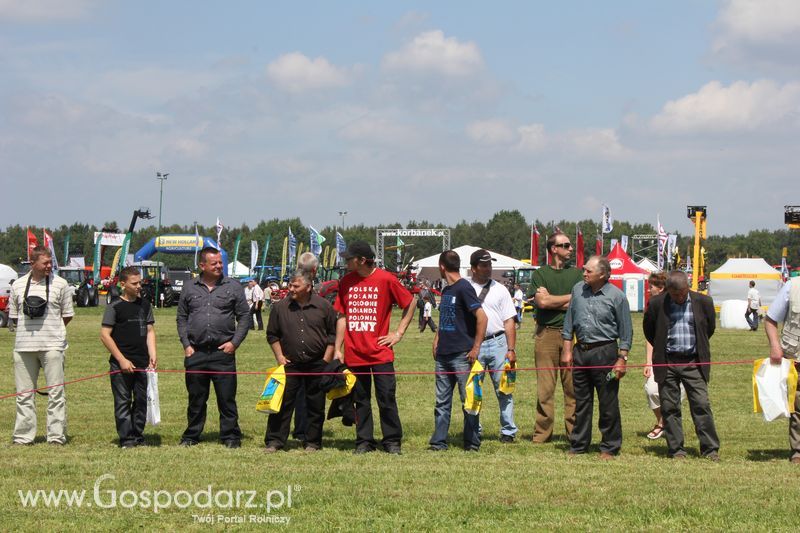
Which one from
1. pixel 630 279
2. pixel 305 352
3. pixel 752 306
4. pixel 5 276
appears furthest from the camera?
pixel 630 279

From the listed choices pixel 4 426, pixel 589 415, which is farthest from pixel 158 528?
pixel 4 426

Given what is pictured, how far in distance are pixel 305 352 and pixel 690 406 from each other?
137 inches

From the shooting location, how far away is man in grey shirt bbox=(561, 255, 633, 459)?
8.48 meters

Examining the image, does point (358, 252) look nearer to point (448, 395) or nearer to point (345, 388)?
point (345, 388)

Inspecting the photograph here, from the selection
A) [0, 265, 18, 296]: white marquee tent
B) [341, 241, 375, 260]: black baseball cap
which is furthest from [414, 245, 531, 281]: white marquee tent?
[341, 241, 375, 260]: black baseball cap

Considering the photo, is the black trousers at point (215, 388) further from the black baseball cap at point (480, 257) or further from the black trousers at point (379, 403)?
the black baseball cap at point (480, 257)

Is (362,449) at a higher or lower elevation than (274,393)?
lower

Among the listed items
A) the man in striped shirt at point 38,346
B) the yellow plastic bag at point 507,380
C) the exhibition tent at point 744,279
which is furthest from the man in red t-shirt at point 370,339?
the exhibition tent at point 744,279

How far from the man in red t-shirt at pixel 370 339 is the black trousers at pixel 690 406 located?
7.81 feet

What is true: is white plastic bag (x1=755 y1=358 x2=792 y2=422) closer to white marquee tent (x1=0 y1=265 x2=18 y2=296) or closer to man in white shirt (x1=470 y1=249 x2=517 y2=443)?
man in white shirt (x1=470 y1=249 x2=517 y2=443)

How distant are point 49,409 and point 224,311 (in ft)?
6.16

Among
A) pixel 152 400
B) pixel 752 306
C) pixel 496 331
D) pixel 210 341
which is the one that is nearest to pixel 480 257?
pixel 496 331

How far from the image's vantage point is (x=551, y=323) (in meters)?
9.48

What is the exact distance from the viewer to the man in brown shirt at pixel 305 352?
8852 millimetres
